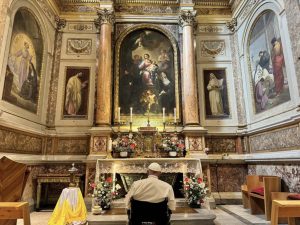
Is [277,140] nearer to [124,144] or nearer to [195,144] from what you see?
[195,144]

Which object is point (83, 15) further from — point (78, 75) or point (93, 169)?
point (93, 169)

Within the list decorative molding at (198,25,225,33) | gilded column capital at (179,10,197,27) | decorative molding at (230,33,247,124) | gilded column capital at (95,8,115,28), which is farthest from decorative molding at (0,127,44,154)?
decorative molding at (198,25,225,33)

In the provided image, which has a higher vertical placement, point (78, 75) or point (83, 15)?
point (83, 15)

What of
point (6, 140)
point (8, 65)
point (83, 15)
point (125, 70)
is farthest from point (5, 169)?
point (83, 15)

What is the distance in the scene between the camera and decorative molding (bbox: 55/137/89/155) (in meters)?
8.14

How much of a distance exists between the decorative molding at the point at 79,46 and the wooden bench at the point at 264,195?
7117mm

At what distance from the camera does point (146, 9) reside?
942cm

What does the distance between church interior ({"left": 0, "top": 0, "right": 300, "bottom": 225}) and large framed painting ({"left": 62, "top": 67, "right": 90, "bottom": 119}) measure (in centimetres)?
4

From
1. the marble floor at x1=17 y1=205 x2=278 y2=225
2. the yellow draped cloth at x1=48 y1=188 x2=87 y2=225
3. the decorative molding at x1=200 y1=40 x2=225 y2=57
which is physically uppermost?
the decorative molding at x1=200 y1=40 x2=225 y2=57

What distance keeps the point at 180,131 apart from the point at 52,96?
4722 millimetres

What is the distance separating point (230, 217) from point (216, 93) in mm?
4418

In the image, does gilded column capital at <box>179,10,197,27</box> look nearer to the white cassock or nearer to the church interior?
the church interior

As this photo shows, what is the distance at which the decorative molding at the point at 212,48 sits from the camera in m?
9.16

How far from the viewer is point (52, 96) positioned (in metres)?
8.45
